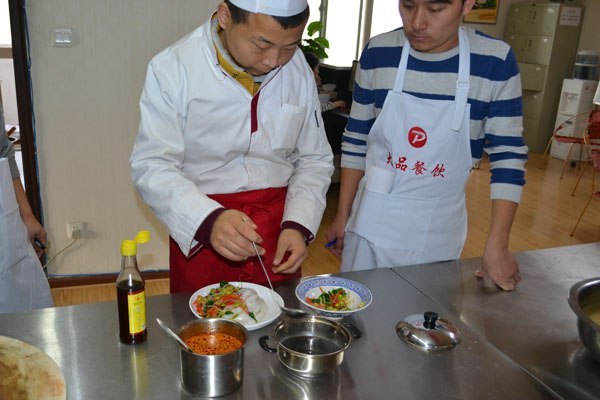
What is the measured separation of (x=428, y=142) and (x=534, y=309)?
0.54 meters

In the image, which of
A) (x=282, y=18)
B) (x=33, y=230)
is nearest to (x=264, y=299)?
(x=282, y=18)

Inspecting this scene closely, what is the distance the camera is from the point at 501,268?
1.40 m

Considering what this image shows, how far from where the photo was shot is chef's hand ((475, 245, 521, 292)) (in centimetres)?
138

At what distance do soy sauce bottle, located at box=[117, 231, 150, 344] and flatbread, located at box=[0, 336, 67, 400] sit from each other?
141 mm

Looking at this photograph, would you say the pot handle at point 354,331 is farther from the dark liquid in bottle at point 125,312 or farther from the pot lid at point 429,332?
the dark liquid in bottle at point 125,312

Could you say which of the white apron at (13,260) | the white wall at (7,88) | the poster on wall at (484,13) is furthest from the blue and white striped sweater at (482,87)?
the poster on wall at (484,13)

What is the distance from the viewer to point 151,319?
1.11 meters

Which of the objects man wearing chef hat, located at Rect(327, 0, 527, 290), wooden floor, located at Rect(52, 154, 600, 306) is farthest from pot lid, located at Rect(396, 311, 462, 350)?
wooden floor, located at Rect(52, 154, 600, 306)

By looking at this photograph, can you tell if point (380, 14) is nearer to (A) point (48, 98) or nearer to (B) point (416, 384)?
(A) point (48, 98)

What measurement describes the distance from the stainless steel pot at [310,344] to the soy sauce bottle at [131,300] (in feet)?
0.79

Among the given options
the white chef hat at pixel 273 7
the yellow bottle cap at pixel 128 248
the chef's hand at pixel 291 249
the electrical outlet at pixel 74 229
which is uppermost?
the white chef hat at pixel 273 7

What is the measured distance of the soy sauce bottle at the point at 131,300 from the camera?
984mm

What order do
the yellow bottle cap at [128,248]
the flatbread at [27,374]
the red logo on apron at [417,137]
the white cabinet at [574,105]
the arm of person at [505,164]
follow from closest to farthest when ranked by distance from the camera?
the flatbread at [27,374] < the yellow bottle cap at [128,248] < the arm of person at [505,164] < the red logo on apron at [417,137] < the white cabinet at [574,105]

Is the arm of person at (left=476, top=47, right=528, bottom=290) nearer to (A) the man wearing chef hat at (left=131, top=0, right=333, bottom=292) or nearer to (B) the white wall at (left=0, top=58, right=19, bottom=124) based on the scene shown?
(A) the man wearing chef hat at (left=131, top=0, right=333, bottom=292)
